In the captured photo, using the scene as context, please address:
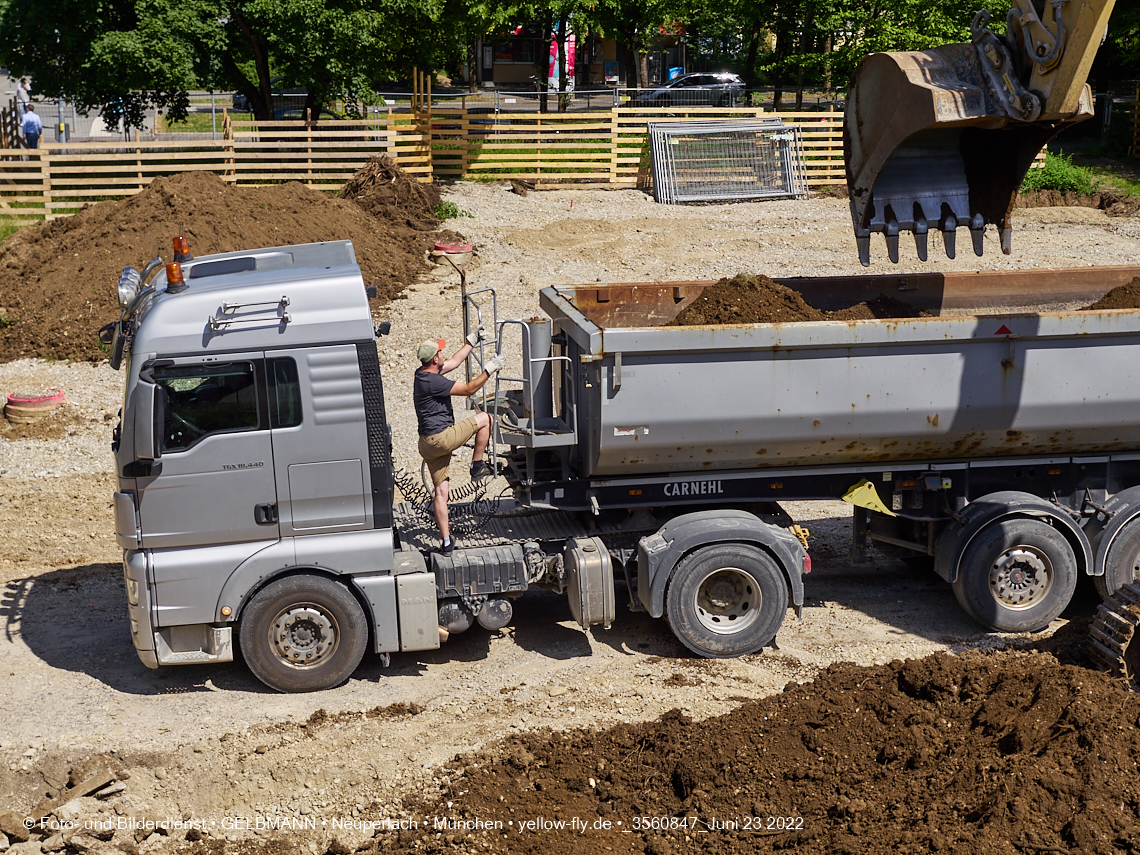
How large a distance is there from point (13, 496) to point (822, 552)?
28.1ft

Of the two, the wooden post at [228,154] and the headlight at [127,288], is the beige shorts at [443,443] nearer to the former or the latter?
the headlight at [127,288]

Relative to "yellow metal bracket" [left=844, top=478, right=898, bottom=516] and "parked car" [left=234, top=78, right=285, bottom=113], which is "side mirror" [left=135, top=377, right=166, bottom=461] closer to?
"yellow metal bracket" [left=844, top=478, right=898, bottom=516]

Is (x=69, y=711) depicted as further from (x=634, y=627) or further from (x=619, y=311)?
(x=619, y=311)

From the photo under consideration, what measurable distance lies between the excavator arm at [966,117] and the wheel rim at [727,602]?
117 inches

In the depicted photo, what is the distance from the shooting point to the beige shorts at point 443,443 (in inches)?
324

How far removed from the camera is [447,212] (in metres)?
24.5

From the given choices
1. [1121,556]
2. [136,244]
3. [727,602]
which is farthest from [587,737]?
[136,244]

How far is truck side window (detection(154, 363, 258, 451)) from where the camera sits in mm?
7332

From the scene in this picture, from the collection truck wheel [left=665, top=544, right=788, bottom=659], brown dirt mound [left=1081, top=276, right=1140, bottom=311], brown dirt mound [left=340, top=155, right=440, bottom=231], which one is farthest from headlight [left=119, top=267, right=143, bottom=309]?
brown dirt mound [left=340, top=155, right=440, bottom=231]

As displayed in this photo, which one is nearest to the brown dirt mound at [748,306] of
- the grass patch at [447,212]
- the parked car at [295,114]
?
the grass patch at [447,212]

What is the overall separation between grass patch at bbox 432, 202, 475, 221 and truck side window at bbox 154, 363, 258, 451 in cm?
1716

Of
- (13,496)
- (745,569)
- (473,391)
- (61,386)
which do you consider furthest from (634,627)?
(61,386)

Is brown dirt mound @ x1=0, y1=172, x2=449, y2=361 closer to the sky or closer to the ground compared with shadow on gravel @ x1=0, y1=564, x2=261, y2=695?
closer to the sky

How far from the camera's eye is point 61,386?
15.4 metres
